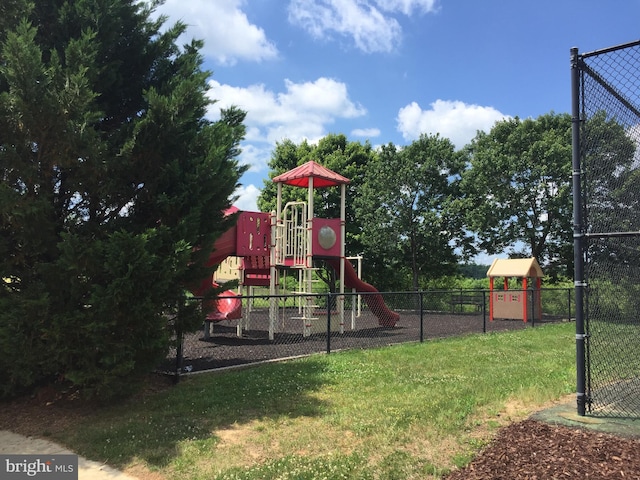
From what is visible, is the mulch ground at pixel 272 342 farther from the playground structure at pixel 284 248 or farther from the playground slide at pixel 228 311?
the playground slide at pixel 228 311

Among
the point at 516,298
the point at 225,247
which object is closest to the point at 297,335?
the point at 225,247

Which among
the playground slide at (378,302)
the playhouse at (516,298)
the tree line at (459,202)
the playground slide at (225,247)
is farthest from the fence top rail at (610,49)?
the tree line at (459,202)

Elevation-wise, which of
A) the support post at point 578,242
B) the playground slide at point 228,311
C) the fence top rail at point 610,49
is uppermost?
the fence top rail at point 610,49

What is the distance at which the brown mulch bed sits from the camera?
3512 mm

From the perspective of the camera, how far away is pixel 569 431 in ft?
14.3

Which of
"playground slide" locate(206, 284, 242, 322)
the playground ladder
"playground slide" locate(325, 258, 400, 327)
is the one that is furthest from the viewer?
"playground slide" locate(325, 258, 400, 327)

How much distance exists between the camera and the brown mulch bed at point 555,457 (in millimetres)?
3512

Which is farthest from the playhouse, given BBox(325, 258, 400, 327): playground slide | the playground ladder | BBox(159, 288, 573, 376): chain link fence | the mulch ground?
the playground ladder

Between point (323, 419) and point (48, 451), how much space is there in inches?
101

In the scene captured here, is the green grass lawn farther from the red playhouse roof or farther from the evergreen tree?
the red playhouse roof

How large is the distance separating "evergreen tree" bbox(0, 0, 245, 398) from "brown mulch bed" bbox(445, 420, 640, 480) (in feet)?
11.7

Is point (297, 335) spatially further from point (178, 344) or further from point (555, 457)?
point (555, 457)

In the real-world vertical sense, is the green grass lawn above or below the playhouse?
below

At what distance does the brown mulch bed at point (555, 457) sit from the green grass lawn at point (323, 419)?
0.70 feet
